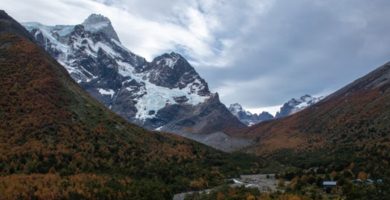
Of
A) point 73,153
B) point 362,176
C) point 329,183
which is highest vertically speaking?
point 73,153

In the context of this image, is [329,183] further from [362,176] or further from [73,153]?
[73,153]

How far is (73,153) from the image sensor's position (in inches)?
5881

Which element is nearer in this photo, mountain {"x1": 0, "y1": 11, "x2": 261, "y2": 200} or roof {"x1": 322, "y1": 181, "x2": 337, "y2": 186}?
mountain {"x1": 0, "y1": 11, "x2": 261, "y2": 200}

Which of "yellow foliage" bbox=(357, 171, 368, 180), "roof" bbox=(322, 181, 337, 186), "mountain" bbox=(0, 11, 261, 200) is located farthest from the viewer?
"yellow foliage" bbox=(357, 171, 368, 180)

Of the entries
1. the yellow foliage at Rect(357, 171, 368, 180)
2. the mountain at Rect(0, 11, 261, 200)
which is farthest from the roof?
the mountain at Rect(0, 11, 261, 200)

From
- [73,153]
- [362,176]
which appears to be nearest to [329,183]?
[362,176]

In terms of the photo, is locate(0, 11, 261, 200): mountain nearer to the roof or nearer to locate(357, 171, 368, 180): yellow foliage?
the roof

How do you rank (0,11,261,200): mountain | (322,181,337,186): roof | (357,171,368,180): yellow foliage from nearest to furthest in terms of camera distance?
(0,11,261,200): mountain, (322,181,337,186): roof, (357,171,368,180): yellow foliage

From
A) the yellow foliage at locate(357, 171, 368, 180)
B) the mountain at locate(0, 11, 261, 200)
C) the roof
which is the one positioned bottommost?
the roof

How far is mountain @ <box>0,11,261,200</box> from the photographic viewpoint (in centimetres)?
12450

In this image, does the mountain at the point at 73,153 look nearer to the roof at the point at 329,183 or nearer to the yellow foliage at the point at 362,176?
the roof at the point at 329,183

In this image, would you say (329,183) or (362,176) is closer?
(329,183)

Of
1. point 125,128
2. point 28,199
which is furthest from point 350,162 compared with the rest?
point 28,199

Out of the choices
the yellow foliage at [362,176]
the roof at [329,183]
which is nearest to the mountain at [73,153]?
the roof at [329,183]
